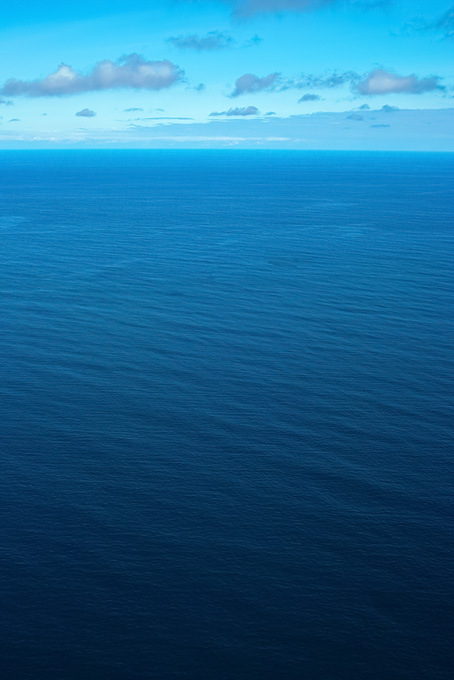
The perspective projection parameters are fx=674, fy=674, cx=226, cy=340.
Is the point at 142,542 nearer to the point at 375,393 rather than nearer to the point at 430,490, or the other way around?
the point at 430,490

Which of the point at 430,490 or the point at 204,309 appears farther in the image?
the point at 204,309

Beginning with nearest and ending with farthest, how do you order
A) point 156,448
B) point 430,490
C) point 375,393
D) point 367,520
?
point 367,520 → point 430,490 → point 156,448 → point 375,393

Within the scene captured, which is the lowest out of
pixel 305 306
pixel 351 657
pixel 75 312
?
pixel 351 657

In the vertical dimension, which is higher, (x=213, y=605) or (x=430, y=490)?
(x=430, y=490)

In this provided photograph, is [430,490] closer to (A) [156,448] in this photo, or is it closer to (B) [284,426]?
(B) [284,426]

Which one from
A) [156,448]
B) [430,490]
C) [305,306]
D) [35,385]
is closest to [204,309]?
[305,306]

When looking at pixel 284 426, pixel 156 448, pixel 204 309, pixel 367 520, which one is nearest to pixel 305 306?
pixel 204 309

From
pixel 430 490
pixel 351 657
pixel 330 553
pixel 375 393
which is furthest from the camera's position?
pixel 375 393
